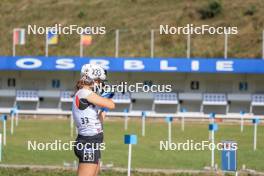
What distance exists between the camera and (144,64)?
48.9 m

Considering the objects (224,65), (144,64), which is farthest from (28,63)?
(224,65)

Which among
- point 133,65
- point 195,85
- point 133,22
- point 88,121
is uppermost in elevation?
point 133,22

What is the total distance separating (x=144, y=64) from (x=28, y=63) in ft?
26.5

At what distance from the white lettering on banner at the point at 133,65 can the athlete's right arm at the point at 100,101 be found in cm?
3986

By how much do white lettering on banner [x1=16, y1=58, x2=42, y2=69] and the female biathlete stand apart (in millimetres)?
41349

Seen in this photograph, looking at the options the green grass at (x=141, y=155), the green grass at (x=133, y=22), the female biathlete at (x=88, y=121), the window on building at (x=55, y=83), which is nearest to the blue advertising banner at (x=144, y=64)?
the window on building at (x=55, y=83)

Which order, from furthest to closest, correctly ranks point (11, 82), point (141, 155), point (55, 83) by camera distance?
point (11, 82) < point (55, 83) < point (141, 155)

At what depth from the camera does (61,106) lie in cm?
5191

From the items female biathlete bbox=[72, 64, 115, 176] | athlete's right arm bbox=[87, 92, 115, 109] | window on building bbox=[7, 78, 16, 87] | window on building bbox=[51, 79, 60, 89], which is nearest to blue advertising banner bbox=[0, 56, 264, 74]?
window on building bbox=[7, 78, 16, 87]

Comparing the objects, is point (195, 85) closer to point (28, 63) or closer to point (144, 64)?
point (144, 64)

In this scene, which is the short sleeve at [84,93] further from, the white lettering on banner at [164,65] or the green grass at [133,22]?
the green grass at [133,22]

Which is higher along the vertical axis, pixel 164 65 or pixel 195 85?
pixel 164 65

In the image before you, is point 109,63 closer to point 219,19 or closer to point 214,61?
point 214,61

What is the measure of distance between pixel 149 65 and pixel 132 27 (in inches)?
751
